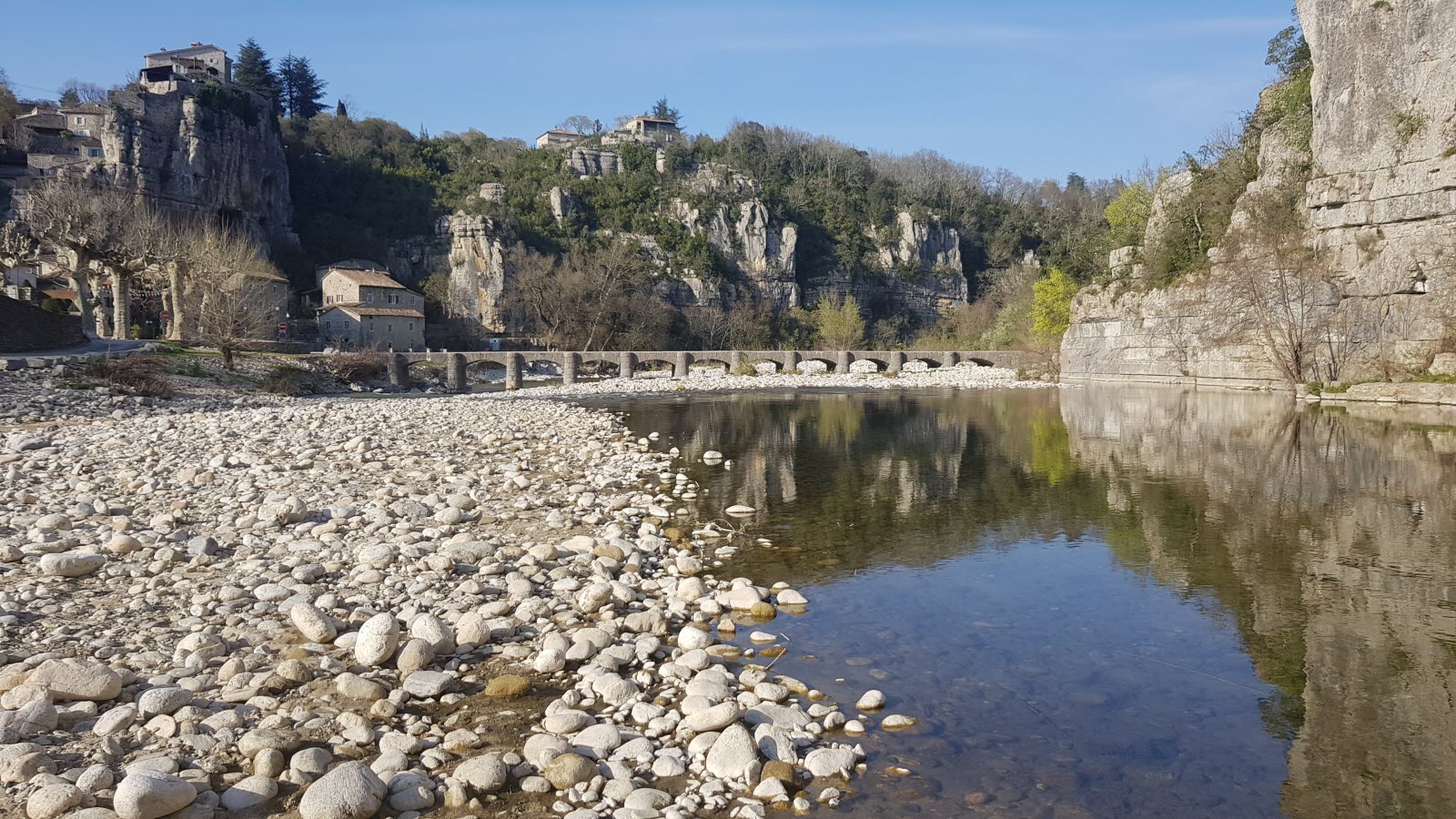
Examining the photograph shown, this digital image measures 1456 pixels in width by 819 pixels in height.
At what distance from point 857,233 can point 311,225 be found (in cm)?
7381

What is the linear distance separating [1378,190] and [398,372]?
2008 inches

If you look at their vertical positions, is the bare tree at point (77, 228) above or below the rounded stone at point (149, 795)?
above

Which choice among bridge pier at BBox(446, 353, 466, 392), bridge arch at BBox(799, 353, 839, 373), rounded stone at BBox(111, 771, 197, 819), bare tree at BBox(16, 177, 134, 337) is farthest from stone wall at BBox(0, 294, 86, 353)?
bridge arch at BBox(799, 353, 839, 373)

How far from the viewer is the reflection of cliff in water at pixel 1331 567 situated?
5461 mm

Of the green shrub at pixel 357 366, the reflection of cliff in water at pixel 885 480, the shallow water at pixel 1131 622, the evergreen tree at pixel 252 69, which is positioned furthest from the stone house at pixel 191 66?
the shallow water at pixel 1131 622

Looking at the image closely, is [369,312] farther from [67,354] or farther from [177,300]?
[67,354]

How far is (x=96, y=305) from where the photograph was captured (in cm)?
5312

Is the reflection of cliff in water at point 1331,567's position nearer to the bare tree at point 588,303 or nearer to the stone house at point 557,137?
the bare tree at point 588,303

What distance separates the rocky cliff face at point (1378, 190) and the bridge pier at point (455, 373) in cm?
4390

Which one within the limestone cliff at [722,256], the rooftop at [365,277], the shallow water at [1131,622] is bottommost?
the shallow water at [1131,622]

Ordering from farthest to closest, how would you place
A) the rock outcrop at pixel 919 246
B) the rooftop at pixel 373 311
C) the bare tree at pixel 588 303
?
the rock outcrop at pixel 919 246
the bare tree at pixel 588 303
the rooftop at pixel 373 311

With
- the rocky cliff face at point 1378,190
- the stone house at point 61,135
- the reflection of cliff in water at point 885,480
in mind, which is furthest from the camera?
the stone house at point 61,135

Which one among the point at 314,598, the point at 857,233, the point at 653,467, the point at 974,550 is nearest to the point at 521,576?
the point at 314,598

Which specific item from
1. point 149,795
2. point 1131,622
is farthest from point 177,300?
point 1131,622
